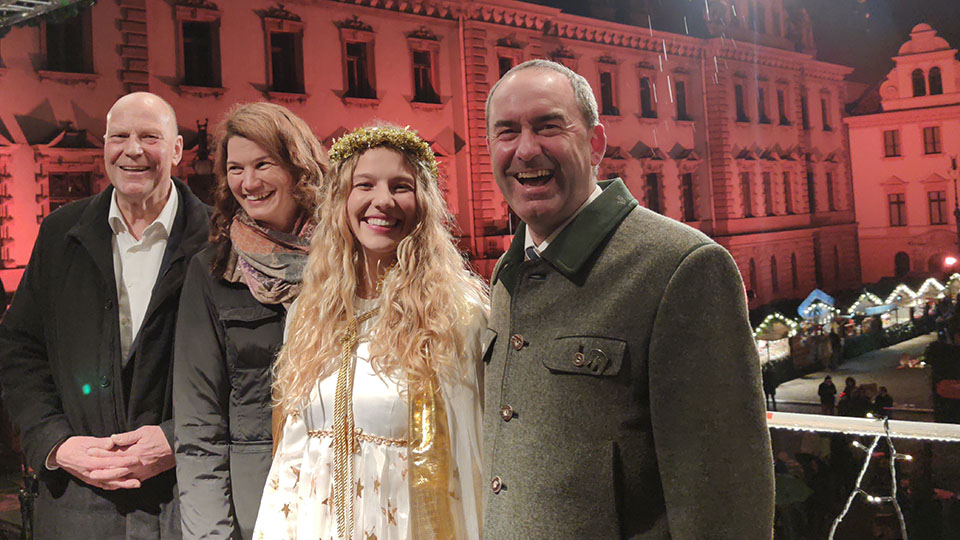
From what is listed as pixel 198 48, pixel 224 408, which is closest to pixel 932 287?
pixel 224 408

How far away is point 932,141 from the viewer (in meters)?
4.07

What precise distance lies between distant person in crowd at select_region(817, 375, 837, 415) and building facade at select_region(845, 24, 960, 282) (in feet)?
2.37

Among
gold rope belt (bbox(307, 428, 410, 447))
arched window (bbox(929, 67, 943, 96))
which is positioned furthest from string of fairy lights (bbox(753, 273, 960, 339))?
gold rope belt (bbox(307, 428, 410, 447))

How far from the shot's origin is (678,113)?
5664 mm

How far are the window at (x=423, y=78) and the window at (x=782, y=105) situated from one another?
225 cm

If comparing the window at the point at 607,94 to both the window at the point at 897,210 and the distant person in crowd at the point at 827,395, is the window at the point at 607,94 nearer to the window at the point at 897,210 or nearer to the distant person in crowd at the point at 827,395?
the window at the point at 897,210

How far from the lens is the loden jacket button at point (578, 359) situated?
128 cm

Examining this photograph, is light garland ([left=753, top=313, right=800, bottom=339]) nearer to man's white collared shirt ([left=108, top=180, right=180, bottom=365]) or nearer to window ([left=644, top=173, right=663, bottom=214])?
window ([left=644, top=173, right=663, bottom=214])

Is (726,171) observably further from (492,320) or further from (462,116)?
(492,320)

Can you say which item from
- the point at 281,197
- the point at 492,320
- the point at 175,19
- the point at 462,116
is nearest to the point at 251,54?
the point at 175,19

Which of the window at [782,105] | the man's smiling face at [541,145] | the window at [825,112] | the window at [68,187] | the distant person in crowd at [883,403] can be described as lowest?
the distant person in crowd at [883,403]

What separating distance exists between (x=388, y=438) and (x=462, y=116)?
3.65 m

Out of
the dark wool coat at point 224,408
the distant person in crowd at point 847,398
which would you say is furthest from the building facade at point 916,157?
the dark wool coat at point 224,408

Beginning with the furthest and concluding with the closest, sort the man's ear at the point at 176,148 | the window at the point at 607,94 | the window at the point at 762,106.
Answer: the window at the point at 607,94 < the window at the point at 762,106 < the man's ear at the point at 176,148
